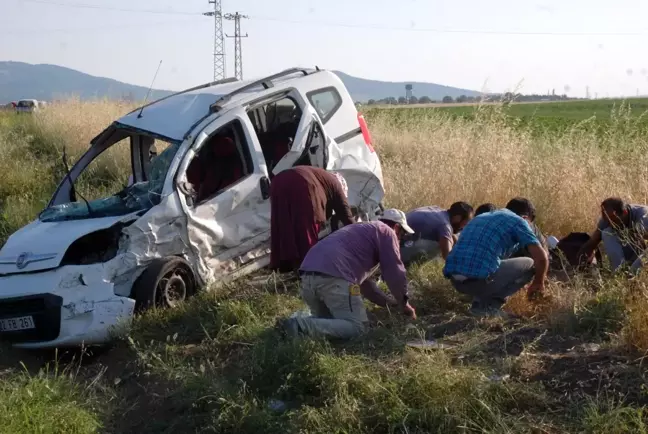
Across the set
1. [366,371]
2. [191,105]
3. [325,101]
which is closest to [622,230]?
[366,371]

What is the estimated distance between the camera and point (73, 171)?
327 inches

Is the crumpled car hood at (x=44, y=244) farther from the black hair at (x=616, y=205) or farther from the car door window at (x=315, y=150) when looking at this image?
the black hair at (x=616, y=205)

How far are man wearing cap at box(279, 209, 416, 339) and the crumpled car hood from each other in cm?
193

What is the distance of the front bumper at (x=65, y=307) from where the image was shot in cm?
630

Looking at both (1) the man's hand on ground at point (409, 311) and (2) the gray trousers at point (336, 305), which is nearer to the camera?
(2) the gray trousers at point (336, 305)

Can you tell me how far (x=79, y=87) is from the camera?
28.0 m

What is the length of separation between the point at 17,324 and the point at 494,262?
3.88 meters

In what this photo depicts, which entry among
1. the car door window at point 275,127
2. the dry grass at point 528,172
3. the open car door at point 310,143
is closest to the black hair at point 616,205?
the dry grass at point 528,172

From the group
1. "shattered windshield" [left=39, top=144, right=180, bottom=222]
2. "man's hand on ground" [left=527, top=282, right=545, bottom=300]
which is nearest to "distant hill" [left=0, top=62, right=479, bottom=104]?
"shattered windshield" [left=39, top=144, right=180, bottom=222]

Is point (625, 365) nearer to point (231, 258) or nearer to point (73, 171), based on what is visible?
point (231, 258)

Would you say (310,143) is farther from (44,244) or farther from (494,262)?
(44,244)

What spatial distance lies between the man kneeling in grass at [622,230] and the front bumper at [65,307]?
14.0ft

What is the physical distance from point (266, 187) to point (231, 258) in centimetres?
79

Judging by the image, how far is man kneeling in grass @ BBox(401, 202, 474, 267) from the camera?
7.47 m
